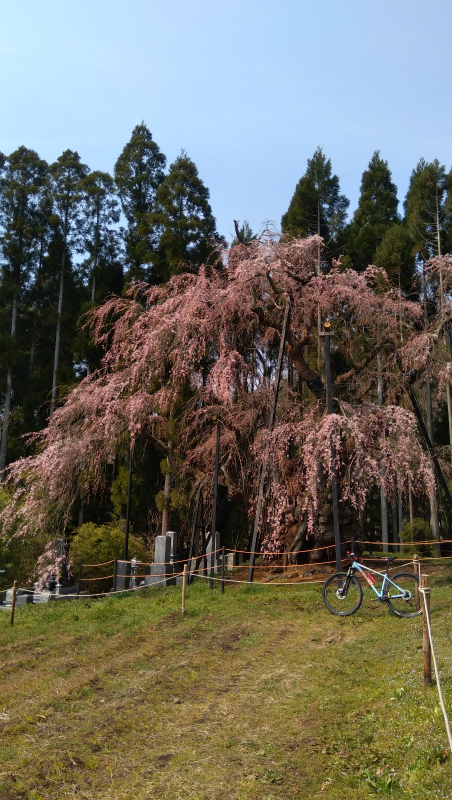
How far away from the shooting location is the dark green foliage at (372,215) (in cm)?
3183

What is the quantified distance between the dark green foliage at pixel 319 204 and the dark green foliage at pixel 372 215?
123cm

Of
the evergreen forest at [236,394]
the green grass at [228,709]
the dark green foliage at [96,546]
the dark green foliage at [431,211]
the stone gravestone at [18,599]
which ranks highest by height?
the dark green foliage at [431,211]

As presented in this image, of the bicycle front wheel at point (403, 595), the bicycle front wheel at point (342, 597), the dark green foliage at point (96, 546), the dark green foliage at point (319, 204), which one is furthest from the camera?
the dark green foliage at point (319, 204)

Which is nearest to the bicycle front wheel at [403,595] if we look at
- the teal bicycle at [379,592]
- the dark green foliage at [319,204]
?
the teal bicycle at [379,592]

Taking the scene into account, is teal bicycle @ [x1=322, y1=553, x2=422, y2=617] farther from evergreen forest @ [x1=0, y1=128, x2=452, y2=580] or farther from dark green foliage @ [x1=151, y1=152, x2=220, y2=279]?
dark green foliage @ [x1=151, y1=152, x2=220, y2=279]

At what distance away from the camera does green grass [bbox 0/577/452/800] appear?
5199 mm

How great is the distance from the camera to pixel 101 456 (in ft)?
53.2

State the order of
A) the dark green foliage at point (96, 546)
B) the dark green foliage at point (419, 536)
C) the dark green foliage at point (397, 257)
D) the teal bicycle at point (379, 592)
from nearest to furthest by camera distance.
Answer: the teal bicycle at point (379, 592), the dark green foliage at point (96, 546), the dark green foliage at point (419, 536), the dark green foliage at point (397, 257)

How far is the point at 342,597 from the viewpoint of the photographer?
1070cm

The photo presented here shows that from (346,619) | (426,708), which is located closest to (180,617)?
(346,619)

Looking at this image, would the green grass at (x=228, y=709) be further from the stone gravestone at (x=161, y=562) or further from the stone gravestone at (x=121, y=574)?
the stone gravestone at (x=161, y=562)

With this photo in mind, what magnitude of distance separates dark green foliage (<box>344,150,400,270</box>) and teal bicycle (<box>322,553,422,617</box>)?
75.9 feet

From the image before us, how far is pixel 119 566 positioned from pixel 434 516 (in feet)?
49.3

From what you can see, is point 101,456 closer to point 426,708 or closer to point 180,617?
point 180,617
